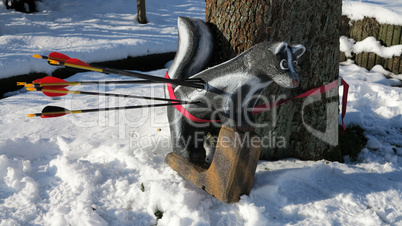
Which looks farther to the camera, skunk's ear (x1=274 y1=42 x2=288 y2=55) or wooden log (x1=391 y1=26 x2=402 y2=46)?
wooden log (x1=391 y1=26 x2=402 y2=46)

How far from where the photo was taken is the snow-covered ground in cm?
190

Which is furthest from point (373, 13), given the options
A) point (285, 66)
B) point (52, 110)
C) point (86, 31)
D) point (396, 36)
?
point (52, 110)

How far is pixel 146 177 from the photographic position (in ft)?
7.20

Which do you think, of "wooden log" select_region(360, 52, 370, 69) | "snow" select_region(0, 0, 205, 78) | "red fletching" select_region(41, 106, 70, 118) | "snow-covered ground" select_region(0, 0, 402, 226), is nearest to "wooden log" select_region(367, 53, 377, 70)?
"wooden log" select_region(360, 52, 370, 69)

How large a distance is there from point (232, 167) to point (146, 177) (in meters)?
0.63

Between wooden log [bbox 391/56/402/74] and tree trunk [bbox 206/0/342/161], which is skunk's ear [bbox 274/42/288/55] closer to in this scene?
tree trunk [bbox 206/0/342/161]

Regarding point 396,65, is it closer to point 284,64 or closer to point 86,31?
point 284,64

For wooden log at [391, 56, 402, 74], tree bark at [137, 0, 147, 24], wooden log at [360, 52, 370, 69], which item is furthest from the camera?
tree bark at [137, 0, 147, 24]

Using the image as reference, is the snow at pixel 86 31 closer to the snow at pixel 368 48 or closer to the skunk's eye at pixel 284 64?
the snow at pixel 368 48

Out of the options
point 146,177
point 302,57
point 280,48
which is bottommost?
point 146,177

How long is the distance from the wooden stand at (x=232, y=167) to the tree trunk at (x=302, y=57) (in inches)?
19.9

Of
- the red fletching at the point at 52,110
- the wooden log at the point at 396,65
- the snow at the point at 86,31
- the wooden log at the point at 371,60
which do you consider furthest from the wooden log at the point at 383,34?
the red fletching at the point at 52,110

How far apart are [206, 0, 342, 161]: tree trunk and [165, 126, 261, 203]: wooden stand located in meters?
0.51

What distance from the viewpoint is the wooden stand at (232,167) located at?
6.01ft
